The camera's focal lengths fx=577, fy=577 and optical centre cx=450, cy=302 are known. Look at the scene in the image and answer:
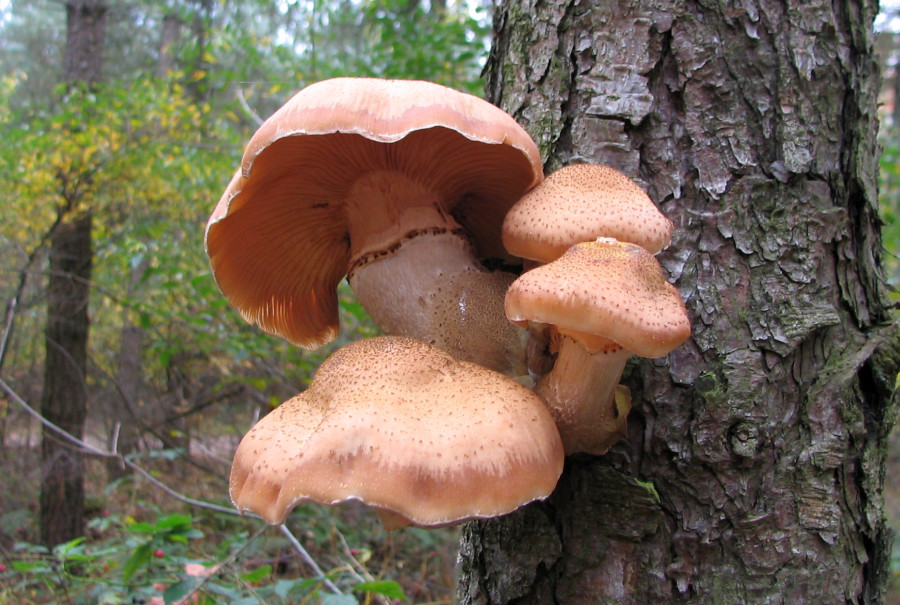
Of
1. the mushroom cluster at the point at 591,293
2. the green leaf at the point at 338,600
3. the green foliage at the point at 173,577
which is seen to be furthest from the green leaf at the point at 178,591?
the mushroom cluster at the point at 591,293

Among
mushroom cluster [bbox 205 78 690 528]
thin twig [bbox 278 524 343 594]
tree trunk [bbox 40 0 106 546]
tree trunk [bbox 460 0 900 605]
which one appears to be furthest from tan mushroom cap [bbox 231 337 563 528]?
tree trunk [bbox 40 0 106 546]

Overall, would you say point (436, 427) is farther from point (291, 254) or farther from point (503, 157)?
point (291, 254)

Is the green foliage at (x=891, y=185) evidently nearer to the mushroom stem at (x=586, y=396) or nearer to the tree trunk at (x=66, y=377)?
the mushroom stem at (x=586, y=396)

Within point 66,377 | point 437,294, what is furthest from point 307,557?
point 66,377

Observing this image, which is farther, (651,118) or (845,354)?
(651,118)

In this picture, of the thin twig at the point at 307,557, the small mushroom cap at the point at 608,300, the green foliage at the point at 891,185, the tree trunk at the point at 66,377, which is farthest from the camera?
the tree trunk at the point at 66,377

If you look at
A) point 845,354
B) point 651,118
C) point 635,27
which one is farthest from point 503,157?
point 845,354

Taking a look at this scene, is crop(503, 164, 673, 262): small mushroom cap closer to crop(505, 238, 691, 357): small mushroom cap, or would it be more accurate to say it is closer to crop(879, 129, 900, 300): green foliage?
crop(505, 238, 691, 357): small mushroom cap
